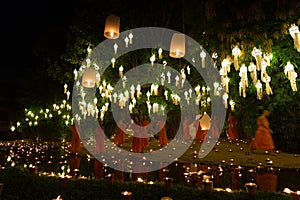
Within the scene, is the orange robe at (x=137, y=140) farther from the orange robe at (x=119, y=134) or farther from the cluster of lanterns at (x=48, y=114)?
the cluster of lanterns at (x=48, y=114)

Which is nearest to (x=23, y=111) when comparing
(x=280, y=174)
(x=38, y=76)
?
(x=38, y=76)

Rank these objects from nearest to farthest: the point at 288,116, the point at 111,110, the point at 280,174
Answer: the point at 280,174 → the point at 288,116 → the point at 111,110

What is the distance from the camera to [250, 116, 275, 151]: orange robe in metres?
9.15

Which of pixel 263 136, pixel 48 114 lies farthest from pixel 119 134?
Result: pixel 48 114

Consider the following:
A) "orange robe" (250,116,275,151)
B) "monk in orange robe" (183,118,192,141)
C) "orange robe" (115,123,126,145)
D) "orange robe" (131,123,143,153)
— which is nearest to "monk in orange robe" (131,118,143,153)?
"orange robe" (131,123,143,153)

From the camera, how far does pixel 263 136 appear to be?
369 inches

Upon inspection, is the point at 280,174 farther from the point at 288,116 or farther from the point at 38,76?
the point at 38,76

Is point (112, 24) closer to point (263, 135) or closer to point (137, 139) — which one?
point (137, 139)

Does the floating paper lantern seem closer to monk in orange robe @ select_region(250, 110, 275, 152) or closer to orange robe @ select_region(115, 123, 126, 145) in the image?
monk in orange robe @ select_region(250, 110, 275, 152)

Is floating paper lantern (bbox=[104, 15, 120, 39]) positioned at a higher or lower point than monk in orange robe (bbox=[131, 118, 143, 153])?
higher

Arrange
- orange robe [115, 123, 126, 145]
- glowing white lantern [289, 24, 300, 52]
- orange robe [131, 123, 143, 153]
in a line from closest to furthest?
glowing white lantern [289, 24, 300, 52], orange robe [131, 123, 143, 153], orange robe [115, 123, 126, 145]

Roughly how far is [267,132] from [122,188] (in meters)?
6.40

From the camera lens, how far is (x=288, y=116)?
8953 mm

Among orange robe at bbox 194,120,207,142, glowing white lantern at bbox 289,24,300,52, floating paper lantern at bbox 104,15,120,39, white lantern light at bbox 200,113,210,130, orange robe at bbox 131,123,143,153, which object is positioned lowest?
orange robe at bbox 131,123,143,153
